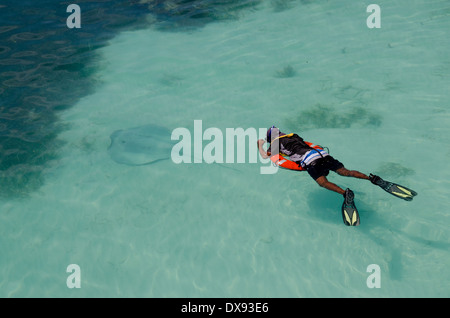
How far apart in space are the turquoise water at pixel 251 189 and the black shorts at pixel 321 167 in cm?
80

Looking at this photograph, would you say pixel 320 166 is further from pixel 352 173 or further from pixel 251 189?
pixel 251 189

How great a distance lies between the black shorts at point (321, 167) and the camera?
22.2 ft

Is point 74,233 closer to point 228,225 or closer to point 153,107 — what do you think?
point 228,225

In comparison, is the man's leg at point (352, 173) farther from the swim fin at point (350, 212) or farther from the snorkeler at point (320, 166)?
the swim fin at point (350, 212)

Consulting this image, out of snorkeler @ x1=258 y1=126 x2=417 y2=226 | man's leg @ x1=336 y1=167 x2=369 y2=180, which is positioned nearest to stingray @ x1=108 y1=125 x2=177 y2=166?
snorkeler @ x1=258 y1=126 x2=417 y2=226

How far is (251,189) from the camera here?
25.8 ft

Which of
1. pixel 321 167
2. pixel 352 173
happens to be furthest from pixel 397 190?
pixel 321 167

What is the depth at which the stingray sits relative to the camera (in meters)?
8.80

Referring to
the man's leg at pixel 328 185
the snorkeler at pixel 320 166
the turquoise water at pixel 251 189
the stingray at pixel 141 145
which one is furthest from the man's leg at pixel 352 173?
the stingray at pixel 141 145

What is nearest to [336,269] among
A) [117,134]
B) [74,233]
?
[74,233]

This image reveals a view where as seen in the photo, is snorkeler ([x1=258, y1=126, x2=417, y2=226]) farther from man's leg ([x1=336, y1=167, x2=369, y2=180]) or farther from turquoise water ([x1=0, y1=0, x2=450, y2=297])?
turquoise water ([x1=0, y1=0, x2=450, y2=297])

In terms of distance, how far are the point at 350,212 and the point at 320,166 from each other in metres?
1.01

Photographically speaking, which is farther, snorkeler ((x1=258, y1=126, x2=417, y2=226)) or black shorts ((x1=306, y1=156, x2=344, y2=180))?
black shorts ((x1=306, y1=156, x2=344, y2=180))

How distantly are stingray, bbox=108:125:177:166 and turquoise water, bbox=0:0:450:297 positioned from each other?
0.86 feet
